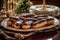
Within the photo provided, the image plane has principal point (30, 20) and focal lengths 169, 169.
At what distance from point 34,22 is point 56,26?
152 mm

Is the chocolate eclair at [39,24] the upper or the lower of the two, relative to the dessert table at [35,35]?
upper

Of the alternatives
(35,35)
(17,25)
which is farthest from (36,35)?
(17,25)

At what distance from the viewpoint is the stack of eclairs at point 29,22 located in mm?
1055

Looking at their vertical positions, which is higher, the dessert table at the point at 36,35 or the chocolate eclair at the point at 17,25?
the chocolate eclair at the point at 17,25

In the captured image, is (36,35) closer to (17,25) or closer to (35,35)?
(35,35)

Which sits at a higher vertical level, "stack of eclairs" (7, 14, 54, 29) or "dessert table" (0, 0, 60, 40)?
"stack of eclairs" (7, 14, 54, 29)

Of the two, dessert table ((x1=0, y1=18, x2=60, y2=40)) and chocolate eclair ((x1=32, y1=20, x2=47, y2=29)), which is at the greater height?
chocolate eclair ((x1=32, y1=20, x2=47, y2=29))

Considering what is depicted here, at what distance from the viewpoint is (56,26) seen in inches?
44.0

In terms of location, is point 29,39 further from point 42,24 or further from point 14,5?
point 14,5

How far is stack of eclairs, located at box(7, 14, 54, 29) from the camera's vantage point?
3.46 feet

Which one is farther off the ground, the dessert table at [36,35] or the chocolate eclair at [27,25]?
the chocolate eclair at [27,25]

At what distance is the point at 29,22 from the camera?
1077mm

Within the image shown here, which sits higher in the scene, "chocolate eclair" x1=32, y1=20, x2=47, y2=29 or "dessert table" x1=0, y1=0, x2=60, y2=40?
"chocolate eclair" x1=32, y1=20, x2=47, y2=29

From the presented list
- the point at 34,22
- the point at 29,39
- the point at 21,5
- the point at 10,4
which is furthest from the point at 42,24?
the point at 10,4
